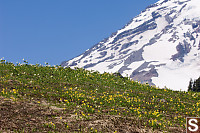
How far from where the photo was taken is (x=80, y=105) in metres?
15.8

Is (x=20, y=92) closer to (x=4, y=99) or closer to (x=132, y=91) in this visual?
(x=4, y=99)

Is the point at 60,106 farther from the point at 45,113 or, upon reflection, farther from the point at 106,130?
the point at 106,130

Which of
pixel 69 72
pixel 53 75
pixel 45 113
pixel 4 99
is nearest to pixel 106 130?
pixel 45 113

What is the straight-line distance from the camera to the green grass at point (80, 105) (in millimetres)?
12609

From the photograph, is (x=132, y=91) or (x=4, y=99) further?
(x=132, y=91)

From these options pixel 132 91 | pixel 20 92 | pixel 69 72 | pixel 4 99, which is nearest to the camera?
pixel 4 99

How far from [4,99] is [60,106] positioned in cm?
307

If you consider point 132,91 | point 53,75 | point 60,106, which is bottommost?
point 60,106

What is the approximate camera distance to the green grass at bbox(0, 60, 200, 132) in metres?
12.6

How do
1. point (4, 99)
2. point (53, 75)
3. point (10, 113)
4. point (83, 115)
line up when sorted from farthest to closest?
point (53, 75)
point (4, 99)
point (83, 115)
point (10, 113)

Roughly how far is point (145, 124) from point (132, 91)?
8593 millimetres

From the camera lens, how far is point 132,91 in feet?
73.2

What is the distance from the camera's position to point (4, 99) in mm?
14805

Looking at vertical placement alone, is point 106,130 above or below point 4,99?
below
